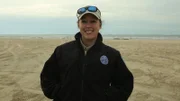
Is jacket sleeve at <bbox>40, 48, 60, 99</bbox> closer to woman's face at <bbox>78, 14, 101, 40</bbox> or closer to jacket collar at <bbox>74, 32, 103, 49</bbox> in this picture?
jacket collar at <bbox>74, 32, 103, 49</bbox>

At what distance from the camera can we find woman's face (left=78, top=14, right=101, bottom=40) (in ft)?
9.25

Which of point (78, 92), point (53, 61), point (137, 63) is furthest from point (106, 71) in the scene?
point (137, 63)

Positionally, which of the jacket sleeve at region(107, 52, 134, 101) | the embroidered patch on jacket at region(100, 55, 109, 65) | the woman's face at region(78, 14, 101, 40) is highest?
the woman's face at region(78, 14, 101, 40)

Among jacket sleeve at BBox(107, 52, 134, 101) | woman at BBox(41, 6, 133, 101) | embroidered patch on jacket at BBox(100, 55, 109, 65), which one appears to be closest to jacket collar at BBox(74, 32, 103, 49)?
woman at BBox(41, 6, 133, 101)

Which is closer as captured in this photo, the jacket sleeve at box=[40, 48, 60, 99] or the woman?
the woman

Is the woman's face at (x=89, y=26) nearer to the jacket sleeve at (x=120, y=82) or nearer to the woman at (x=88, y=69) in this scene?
the woman at (x=88, y=69)

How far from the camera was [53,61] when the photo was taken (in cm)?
295

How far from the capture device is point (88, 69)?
2.75 meters

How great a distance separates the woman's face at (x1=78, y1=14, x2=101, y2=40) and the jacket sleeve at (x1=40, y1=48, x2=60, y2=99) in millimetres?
396

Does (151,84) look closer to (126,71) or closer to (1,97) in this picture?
(1,97)

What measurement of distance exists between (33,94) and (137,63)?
605 cm

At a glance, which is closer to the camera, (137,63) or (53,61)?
(53,61)

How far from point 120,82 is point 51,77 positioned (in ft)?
2.50

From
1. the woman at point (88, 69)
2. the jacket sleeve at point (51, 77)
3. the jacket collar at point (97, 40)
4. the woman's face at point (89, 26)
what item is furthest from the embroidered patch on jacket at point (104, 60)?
the jacket sleeve at point (51, 77)
